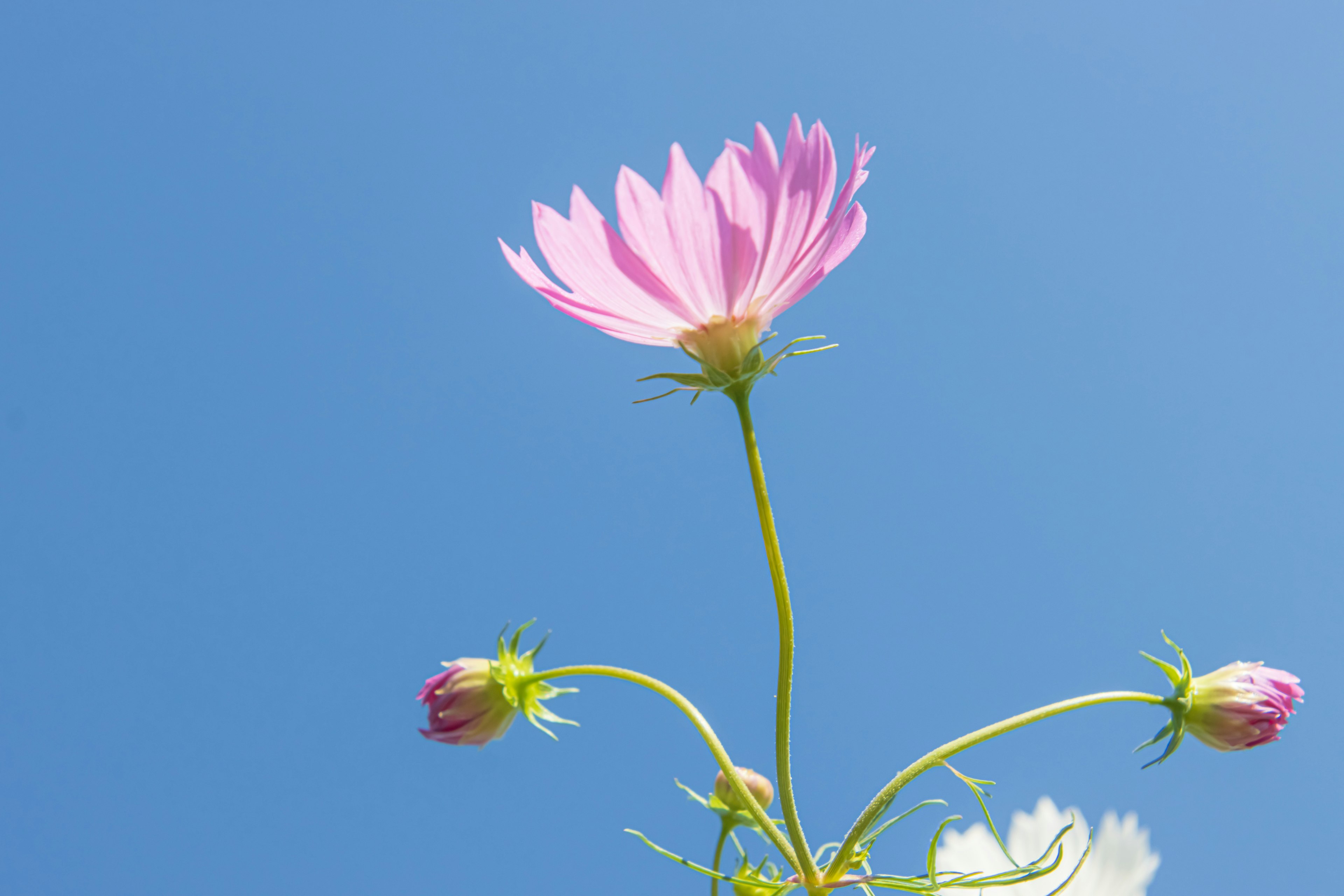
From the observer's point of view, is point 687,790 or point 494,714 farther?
point 687,790

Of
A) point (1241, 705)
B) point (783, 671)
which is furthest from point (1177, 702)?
point (783, 671)

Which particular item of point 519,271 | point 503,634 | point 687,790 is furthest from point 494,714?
point 519,271

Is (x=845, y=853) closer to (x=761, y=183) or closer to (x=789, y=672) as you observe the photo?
(x=789, y=672)

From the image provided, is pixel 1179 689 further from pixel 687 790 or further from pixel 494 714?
pixel 494 714

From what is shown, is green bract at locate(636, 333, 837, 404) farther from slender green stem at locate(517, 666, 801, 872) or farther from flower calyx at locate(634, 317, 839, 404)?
slender green stem at locate(517, 666, 801, 872)

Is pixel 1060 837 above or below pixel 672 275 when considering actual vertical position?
below

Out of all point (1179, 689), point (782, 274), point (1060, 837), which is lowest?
point (1060, 837)

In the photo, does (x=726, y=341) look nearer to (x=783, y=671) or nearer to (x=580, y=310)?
(x=580, y=310)
